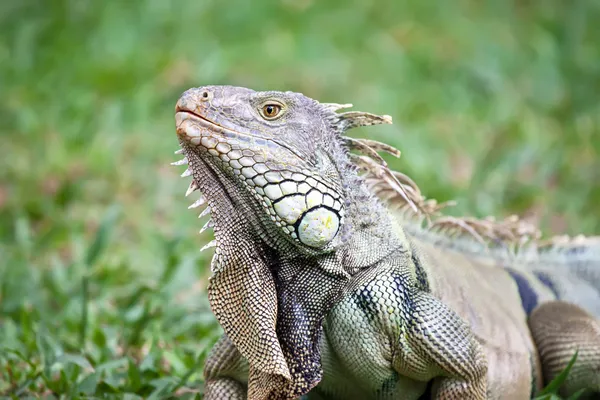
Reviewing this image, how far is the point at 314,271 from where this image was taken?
11.2ft

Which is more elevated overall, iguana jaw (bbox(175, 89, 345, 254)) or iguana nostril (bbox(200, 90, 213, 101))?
iguana nostril (bbox(200, 90, 213, 101))

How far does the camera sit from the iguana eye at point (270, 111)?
3.37 metres

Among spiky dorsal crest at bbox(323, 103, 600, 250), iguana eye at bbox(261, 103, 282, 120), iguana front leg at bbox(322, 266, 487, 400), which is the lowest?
iguana front leg at bbox(322, 266, 487, 400)

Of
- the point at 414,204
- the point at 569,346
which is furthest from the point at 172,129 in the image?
the point at 569,346

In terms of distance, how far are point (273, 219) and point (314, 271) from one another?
0.97 feet

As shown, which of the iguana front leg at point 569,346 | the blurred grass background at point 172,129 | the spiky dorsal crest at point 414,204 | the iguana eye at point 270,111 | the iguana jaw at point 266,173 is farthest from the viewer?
the blurred grass background at point 172,129

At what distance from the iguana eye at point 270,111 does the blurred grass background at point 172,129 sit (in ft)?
4.87

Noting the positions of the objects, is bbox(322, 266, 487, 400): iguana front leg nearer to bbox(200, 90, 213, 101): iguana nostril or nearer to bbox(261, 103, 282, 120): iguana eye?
bbox(261, 103, 282, 120): iguana eye

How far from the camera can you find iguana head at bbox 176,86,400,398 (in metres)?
3.25

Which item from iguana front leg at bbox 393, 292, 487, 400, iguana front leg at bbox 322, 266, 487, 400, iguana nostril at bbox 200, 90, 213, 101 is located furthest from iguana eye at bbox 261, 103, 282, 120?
iguana front leg at bbox 393, 292, 487, 400

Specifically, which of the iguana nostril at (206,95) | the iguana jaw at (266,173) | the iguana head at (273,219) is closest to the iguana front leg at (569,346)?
the iguana head at (273,219)

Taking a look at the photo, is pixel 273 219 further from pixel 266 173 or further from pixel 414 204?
pixel 414 204

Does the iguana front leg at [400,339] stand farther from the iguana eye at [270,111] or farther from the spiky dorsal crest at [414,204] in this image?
the iguana eye at [270,111]

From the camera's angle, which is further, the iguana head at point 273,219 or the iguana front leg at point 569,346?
the iguana front leg at point 569,346
